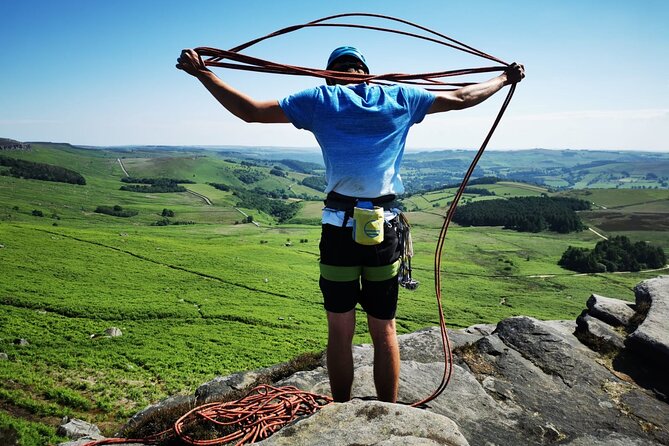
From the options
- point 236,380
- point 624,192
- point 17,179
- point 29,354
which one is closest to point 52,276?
point 29,354

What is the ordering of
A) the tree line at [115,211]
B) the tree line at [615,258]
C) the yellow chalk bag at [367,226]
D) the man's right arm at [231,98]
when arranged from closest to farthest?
the man's right arm at [231,98] < the yellow chalk bag at [367,226] < the tree line at [615,258] < the tree line at [115,211]

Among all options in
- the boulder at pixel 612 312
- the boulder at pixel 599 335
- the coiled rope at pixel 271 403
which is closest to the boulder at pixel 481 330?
the boulder at pixel 599 335

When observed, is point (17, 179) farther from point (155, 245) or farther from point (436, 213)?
point (436, 213)

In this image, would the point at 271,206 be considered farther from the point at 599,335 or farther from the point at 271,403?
the point at 271,403

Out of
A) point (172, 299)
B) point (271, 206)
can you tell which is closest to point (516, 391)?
point (172, 299)

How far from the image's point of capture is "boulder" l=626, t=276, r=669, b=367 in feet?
22.4

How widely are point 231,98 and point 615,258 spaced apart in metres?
124

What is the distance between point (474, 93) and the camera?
388 cm

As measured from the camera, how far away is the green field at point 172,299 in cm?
1716

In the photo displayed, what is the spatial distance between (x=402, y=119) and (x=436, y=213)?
16277cm

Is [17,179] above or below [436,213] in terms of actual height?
above

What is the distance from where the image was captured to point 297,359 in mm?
7004

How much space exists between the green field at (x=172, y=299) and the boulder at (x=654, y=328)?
12.4 metres

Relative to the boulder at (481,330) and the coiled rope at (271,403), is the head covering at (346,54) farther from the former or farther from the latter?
the boulder at (481,330)
